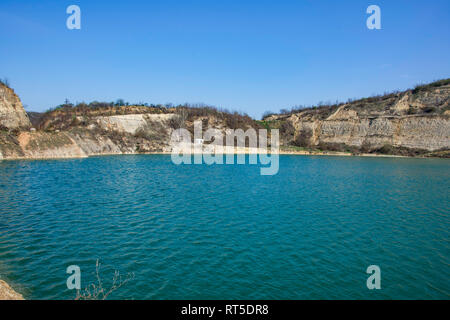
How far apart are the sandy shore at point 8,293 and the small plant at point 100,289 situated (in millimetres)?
1440

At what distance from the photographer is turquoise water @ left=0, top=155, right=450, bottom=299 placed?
28.5ft

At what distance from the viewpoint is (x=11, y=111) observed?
4903cm

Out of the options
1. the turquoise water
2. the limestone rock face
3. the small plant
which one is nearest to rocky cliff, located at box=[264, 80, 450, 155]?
the turquoise water

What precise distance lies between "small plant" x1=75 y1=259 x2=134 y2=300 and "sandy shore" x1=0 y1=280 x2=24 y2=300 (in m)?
1.44

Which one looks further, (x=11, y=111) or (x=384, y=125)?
(x=384, y=125)

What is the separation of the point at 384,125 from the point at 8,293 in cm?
8201

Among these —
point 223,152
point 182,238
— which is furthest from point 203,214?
point 223,152

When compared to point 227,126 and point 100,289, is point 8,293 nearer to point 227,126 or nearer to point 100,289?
point 100,289

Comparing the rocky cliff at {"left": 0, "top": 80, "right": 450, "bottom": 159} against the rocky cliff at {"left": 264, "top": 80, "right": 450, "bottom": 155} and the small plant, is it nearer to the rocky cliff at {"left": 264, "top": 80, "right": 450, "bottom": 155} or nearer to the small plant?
the rocky cliff at {"left": 264, "top": 80, "right": 450, "bottom": 155}

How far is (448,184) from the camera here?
A: 89.0 feet

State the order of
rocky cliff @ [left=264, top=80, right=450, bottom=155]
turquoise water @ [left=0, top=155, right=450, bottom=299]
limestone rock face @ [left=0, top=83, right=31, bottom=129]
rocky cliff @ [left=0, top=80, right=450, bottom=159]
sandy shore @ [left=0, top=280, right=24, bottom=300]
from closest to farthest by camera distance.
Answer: sandy shore @ [left=0, top=280, right=24, bottom=300] < turquoise water @ [left=0, top=155, right=450, bottom=299] < limestone rock face @ [left=0, top=83, right=31, bottom=129] < rocky cliff @ [left=0, top=80, right=450, bottom=159] < rocky cliff @ [left=264, top=80, right=450, bottom=155]

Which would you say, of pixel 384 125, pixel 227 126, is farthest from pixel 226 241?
pixel 384 125

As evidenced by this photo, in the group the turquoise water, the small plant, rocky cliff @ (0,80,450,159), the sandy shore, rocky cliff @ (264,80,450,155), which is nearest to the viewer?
the sandy shore

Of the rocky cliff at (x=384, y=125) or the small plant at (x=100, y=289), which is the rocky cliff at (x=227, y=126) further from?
the small plant at (x=100, y=289)
